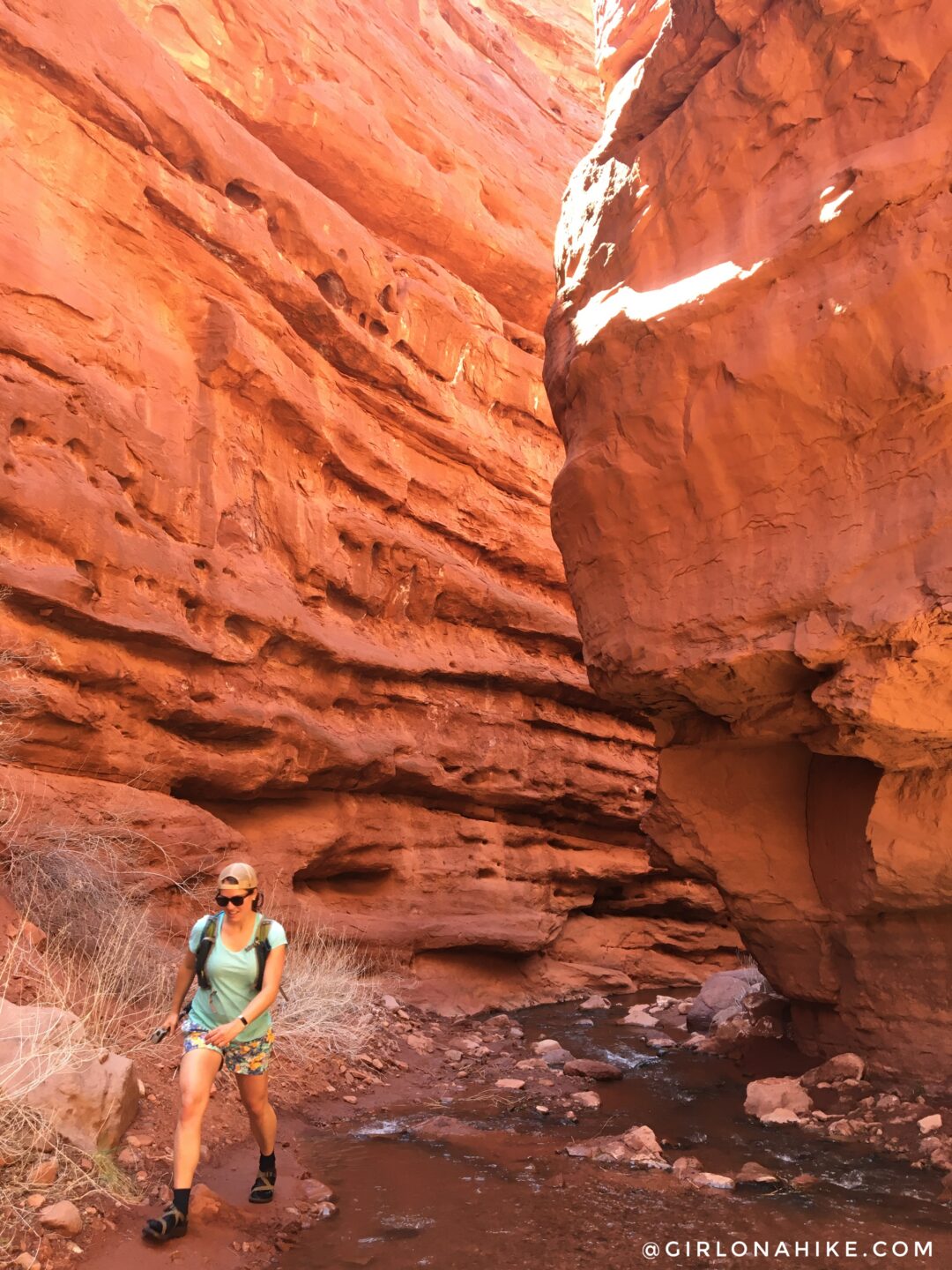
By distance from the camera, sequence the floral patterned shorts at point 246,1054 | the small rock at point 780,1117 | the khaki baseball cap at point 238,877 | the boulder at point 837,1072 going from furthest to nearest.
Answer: the boulder at point 837,1072 → the small rock at point 780,1117 → the floral patterned shorts at point 246,1054 → the khaki baseball cap at point 238,877

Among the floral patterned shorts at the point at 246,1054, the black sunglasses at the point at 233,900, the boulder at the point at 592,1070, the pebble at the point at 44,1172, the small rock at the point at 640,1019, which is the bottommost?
the small rock at the point at 640,1019

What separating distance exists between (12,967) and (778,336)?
5280 millimetres

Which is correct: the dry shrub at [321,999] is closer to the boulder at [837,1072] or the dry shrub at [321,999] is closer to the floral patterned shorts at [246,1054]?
the floral patterned shorts at [246,1054]

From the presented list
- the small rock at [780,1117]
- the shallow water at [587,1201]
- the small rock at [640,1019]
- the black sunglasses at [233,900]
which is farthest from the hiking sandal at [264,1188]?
the small rock at [640,1019]

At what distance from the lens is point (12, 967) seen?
15.1 ft

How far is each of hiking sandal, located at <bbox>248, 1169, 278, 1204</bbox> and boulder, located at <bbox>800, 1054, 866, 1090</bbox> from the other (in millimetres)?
3744

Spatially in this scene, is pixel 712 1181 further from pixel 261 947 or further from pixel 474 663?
pixel 474 663

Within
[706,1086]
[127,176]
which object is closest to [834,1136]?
[706,1086]

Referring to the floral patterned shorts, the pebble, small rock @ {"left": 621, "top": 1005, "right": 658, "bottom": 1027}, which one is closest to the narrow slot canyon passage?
the pebble

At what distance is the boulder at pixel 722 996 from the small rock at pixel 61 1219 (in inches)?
260

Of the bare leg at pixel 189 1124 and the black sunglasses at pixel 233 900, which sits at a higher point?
the black sunglasses at pixel 233 900

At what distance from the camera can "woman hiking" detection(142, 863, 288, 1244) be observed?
354 cm

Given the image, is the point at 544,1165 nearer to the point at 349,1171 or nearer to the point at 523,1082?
the point at 349,1171

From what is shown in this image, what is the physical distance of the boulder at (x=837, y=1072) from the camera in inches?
240
